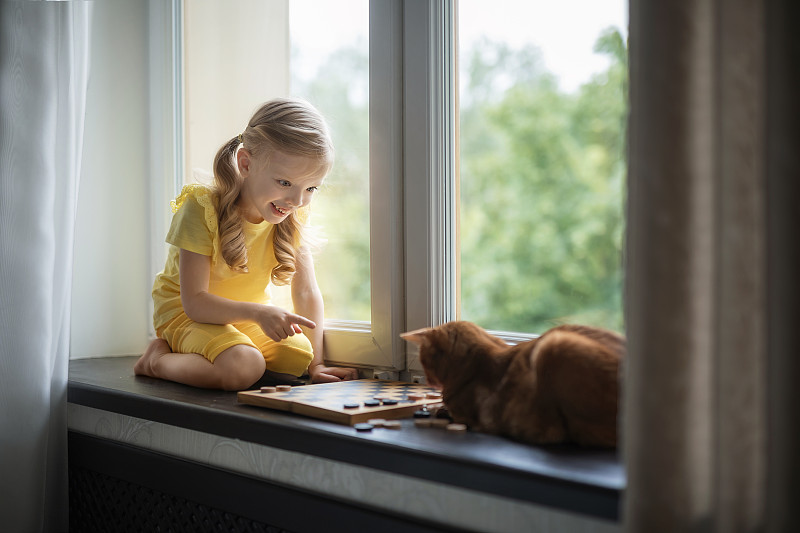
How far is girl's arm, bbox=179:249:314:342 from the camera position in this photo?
50.5 inches

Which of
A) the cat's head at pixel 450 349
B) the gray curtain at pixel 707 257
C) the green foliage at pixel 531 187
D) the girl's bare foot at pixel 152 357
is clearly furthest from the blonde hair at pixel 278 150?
the gray curtain at pixel 707 257

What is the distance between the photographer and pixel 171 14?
69.5 inches

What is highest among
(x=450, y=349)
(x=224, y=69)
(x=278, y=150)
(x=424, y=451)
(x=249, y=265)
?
(x=224, y=69)

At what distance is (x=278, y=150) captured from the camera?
131 centimetres

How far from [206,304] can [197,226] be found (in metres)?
0.15

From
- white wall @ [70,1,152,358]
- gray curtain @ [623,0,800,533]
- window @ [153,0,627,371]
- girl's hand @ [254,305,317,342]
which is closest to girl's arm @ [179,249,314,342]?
girl's hand @ [254,305,317,342]

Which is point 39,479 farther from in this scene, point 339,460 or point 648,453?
A: point 648,453

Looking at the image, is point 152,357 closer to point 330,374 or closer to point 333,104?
point 330,374

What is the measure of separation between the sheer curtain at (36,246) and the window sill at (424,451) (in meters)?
0.17

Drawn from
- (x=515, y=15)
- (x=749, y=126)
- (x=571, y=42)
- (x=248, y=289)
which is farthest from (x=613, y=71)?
(x=248, y=289)

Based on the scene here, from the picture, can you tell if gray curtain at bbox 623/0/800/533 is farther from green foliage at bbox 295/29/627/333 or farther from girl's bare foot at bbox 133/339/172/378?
girl's bare foot at bbox 133/339/172/378

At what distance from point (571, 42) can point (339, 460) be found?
28.3 inches

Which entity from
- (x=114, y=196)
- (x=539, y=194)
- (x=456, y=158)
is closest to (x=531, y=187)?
(x=539, y=194)

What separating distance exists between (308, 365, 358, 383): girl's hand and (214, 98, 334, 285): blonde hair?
A: 194mm
